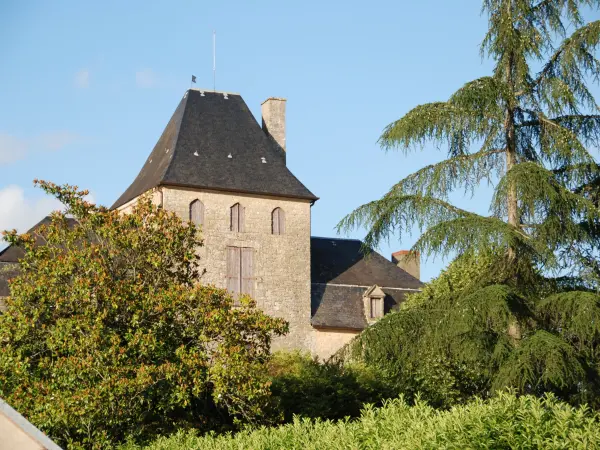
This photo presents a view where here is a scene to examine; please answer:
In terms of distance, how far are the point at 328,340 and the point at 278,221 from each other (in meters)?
5.06

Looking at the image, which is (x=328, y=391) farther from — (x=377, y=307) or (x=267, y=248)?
(x=377, y=307)

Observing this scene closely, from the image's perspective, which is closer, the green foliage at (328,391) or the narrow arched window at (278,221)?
the green foliage at (328,391)

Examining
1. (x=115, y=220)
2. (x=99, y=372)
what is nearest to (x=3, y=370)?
(x=99, y=372)

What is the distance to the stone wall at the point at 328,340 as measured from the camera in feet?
123

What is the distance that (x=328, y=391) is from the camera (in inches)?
947

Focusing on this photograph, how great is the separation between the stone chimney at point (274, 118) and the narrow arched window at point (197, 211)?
5623 millimetres

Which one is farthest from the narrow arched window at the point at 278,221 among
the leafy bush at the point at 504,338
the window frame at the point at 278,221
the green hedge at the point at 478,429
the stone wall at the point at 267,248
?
the green hedge at the point at 478,429

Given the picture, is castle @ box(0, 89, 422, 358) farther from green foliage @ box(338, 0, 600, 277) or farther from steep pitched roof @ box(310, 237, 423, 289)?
green foliage @ box(338, 0, 600, 277)

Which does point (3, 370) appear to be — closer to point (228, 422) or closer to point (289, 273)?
point (228, 422)

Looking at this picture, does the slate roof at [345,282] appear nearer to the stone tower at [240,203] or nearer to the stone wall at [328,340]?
the stone wall at [328,340]

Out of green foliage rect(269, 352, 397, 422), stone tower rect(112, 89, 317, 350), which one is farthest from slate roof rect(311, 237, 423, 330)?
green foliage rect(269, 352, 397, 422)

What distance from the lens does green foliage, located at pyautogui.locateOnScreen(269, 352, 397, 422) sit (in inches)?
910

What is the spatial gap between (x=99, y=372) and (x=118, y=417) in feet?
2.58

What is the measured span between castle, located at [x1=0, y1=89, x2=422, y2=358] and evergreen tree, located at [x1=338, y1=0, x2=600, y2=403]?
22113 mm
